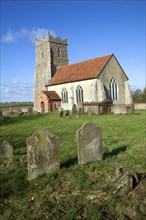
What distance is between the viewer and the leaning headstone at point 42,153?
569cm

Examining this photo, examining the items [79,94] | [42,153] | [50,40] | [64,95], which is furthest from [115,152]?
[50,40]

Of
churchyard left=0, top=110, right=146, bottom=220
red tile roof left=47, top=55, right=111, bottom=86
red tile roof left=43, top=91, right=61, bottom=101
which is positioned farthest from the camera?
red tile roof left=43, top=91, right=61, bottom=101

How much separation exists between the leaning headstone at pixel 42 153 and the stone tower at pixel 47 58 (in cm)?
3579

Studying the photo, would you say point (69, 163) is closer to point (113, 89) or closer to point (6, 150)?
point (6, 150)

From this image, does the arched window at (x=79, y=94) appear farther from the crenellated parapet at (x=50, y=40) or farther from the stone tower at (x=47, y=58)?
the crenellated parapet at (x=50, y=40)

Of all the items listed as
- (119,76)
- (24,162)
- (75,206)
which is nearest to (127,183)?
(75,206)

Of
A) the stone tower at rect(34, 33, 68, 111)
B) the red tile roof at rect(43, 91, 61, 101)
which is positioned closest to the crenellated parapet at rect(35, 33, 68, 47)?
the stone tower at rect(34, 33, 68, 111)

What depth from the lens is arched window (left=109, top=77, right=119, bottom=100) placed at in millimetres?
33656

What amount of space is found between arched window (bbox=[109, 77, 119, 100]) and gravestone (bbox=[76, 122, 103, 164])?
27.4 meters

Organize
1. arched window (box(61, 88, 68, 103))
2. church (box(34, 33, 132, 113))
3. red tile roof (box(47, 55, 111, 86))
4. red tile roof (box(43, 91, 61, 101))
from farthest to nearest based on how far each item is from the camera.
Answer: arched window (box(61, 88, 68, 103))
red tile roof (box(43, 91, 61, 101))
red tile roof (box(47, 55, 111, 86))
church (box(34, 33, 132, 113))

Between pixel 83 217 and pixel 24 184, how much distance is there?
210 cm

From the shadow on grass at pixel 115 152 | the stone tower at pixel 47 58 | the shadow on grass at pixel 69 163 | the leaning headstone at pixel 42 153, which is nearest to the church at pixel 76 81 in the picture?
the stone tower at pixel 47 58

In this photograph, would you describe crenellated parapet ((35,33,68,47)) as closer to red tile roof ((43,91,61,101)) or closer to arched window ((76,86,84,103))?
red tile roof ((43,91,61,101))

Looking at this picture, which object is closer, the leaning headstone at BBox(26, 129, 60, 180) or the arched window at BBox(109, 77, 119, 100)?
the leaning headstone at BBox(26, 129, 60, 180)
